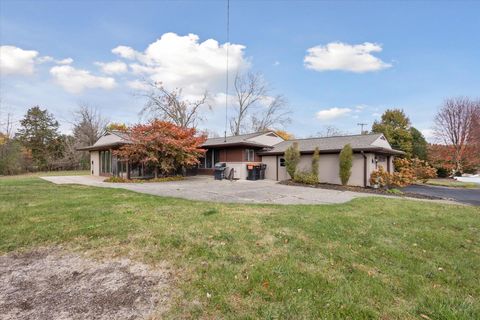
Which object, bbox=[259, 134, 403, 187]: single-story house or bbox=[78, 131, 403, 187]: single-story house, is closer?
bbox=[259, 134, 403, 187]: single-story house

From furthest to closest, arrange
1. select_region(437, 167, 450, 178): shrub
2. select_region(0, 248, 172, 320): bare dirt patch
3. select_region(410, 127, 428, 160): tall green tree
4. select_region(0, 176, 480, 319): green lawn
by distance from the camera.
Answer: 1. select_region(410, 127, 428, 160): tall green tree
2. select_region(437, 167, 450, 178): shrub
3. select_region(0, 176, 480, 319): green lawn
4. select_region(0, 248, 172, 320): bare dirt patch

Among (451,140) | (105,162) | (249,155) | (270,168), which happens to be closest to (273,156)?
(270,168)

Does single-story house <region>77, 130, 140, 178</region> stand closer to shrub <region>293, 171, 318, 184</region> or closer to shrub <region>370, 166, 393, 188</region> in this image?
shrub <region>293, 171, 318, 184</region>

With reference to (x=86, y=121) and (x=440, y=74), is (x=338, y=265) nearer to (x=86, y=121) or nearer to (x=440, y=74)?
(x=440, y=74)

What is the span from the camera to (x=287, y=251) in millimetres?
3814

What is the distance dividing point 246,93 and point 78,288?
3209 centimetres

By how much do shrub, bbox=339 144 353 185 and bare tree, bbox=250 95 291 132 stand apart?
68.4 ft

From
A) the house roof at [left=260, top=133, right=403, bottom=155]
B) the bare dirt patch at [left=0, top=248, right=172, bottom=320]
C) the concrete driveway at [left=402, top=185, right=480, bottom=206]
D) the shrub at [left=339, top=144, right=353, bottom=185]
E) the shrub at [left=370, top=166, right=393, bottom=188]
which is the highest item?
the house roof at [left=260, top=133, right=403, bottom=155]

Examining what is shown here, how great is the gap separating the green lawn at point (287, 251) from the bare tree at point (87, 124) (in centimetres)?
3086

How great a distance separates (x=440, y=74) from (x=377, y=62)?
3486 mm

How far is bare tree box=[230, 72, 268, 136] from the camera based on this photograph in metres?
32.4

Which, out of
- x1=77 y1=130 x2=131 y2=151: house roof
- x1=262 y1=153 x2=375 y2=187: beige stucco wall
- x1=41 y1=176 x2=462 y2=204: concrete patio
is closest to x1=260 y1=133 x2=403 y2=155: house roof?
x1=262 y1=153 x2=375 y2=187: beige stucco wall

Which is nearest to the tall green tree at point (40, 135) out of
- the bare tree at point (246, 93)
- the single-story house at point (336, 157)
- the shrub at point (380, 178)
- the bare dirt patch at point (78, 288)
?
the bare tree at point (246, 93)

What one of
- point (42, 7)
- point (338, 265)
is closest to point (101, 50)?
point (42, 7)
